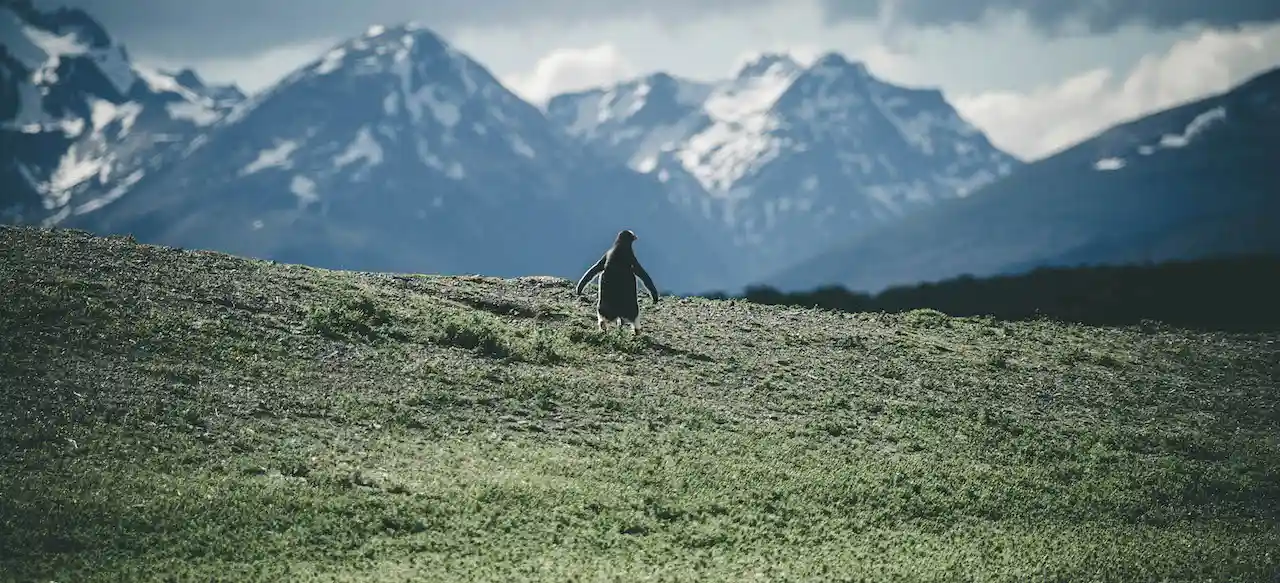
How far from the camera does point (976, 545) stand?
24.0 m

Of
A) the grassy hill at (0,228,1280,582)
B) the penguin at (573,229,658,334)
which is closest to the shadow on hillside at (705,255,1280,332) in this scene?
the grassy hill at (0,228,1280,582)

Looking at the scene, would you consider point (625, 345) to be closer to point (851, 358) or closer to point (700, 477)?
point (851, 358)

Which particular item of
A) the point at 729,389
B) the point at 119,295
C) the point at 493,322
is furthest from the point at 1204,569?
the point at 119,295

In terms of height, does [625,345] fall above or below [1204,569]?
A: above

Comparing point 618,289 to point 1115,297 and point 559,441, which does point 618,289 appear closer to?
point 559,441

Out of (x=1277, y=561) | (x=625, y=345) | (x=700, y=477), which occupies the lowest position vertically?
(x=1277, y=561)

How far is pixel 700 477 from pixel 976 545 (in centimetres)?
532

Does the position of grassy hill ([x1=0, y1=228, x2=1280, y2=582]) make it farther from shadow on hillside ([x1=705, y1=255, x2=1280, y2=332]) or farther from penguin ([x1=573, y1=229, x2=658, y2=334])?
shadow on hillside ([x1=705, y1=255, x2=1280, y2=332])

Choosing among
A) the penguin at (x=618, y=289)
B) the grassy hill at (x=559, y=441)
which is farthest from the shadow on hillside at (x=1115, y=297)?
the penguin at (x=618, y=289)

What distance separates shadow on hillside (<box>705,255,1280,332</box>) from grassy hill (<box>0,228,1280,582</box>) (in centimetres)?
834

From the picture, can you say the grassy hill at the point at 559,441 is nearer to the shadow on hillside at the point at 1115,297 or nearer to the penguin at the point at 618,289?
the penguin at the point at 618,289

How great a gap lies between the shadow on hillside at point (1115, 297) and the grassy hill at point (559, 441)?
8.34m

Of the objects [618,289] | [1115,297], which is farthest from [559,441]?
[1115,297]

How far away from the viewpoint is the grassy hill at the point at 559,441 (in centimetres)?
2203
